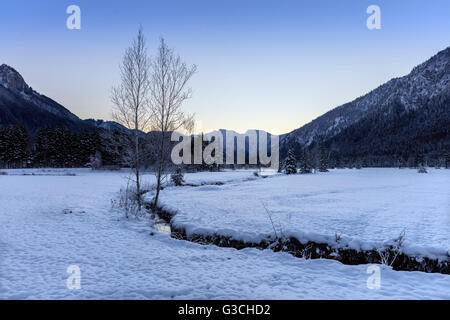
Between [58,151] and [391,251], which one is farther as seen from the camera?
[58,151]

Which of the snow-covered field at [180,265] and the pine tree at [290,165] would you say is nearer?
the snow-covered field at [180,265]

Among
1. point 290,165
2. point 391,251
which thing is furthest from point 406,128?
point 391,251

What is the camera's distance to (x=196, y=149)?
59.3 m

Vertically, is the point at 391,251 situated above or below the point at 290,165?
below

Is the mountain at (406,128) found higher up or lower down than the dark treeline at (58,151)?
higher up

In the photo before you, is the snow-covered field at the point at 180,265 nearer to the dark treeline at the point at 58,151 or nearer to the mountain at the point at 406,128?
the dark treeline at the point at 58,151

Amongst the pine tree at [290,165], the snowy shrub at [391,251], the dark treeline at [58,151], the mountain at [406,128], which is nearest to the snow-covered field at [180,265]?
the snowy shrub at [391,251]

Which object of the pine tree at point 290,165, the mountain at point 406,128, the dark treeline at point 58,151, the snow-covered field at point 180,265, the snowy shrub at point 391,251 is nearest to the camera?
the snow-covered field at point 180,265

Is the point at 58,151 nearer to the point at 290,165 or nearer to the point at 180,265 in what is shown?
the point at 290,165

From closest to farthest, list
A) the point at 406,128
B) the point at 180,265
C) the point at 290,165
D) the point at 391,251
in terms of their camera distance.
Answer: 1. the point at 180,265
2. the point at 391,251
3. the point at 290,165
4. the point at 406,128

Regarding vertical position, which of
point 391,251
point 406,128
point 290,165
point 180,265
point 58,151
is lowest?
point 180,265

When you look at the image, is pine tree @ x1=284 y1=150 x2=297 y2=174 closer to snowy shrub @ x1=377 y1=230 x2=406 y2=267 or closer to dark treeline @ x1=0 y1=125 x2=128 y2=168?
dark treeline @ x1=0 y1=125 x2=128 y2=168

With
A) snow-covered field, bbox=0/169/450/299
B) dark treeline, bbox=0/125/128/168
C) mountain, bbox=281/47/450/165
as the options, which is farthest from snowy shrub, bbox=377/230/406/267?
mountain, bbox=281/47/450/165
